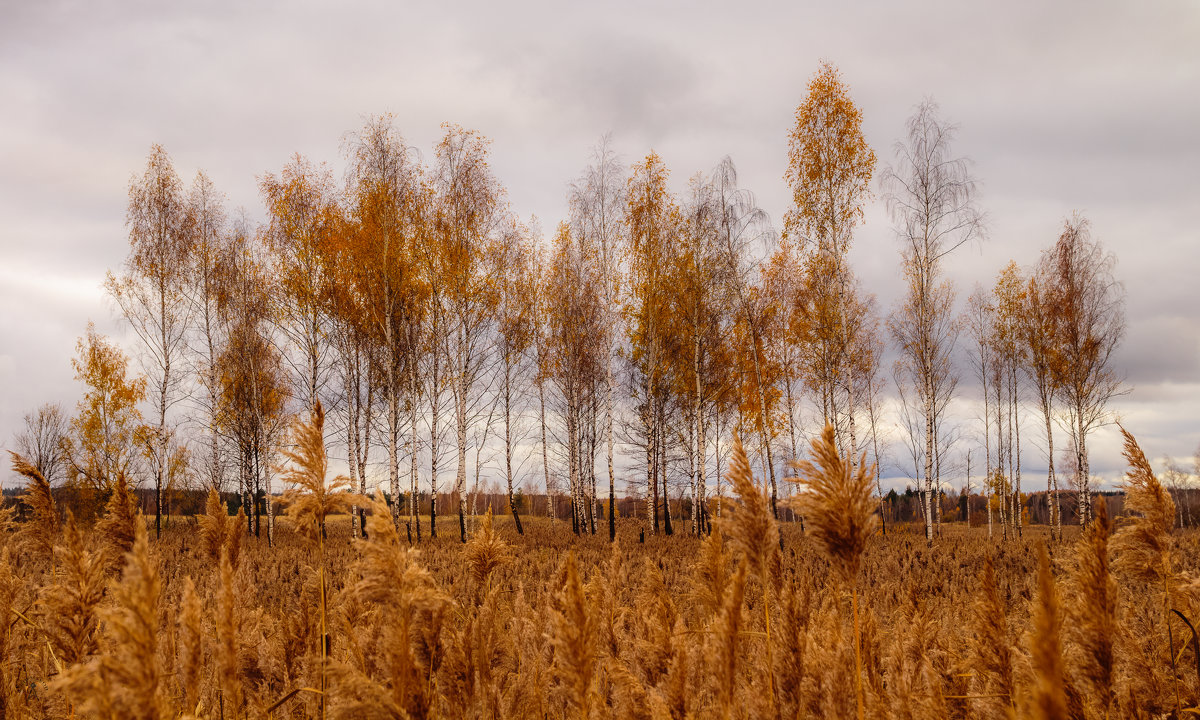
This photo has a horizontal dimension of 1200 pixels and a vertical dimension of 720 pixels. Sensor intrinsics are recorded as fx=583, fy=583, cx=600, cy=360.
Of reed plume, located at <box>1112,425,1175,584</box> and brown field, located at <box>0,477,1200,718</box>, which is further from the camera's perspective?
reed plume, located at <box>1112,425,1175,584</box>

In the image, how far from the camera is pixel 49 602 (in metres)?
2.15

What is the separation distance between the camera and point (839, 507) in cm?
184

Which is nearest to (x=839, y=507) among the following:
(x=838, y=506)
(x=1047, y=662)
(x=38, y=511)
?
(x=838, y=506)

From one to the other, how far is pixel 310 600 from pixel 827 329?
677 inches

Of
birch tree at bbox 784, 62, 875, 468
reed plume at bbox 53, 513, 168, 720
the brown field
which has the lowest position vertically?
the brown field

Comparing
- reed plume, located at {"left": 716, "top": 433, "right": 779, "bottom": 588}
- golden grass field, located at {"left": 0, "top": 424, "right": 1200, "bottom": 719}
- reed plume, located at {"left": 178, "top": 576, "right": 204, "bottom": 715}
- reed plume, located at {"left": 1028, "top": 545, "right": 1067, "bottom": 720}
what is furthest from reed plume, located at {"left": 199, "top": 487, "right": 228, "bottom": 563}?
reed plume, located at {"left": 1028, "top": 545, "right": 1067, "bottom": 720}

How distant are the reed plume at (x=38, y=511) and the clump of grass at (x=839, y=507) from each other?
346 centimetres

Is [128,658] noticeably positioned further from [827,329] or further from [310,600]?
[827,329]

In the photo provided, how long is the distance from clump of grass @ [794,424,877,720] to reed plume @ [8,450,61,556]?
3.46 m

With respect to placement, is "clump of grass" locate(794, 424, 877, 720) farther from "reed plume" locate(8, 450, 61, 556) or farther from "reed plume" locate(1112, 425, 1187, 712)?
"reed plume" locate(8, 450, 61, 556)

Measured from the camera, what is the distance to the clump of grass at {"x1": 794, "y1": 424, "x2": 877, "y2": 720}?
1.83 meters

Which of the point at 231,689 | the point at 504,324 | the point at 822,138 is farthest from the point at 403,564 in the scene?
the point at 504,324

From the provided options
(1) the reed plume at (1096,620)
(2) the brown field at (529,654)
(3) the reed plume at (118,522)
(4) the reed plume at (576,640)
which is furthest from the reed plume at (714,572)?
(3) the reed plume at (118,522)

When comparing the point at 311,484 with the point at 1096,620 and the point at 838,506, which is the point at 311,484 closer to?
the point at 838,506
